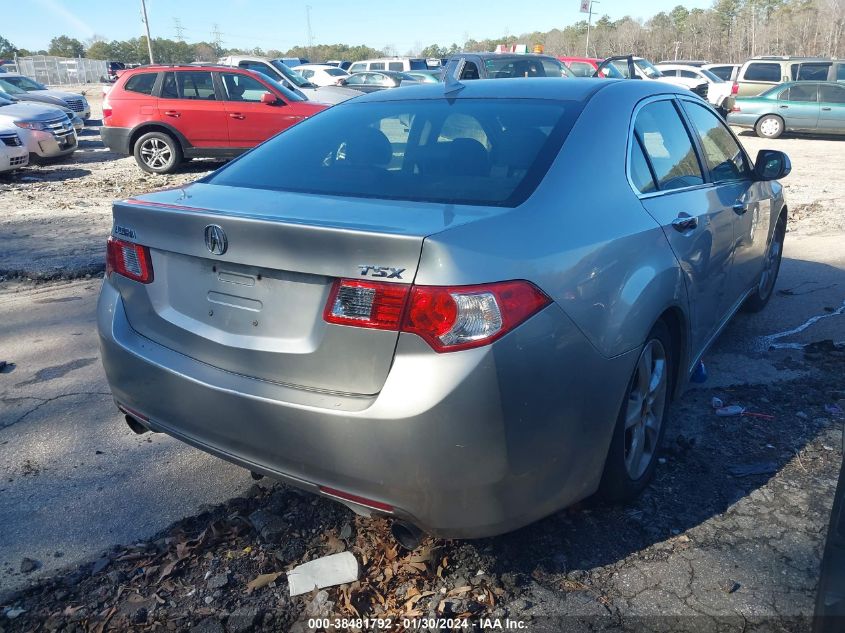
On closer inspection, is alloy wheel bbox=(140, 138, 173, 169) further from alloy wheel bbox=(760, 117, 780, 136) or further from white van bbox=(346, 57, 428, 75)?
white van bbox=(346, 57, 428, 75)

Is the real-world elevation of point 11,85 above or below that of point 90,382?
above

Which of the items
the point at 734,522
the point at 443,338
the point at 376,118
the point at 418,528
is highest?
the point at 376,118

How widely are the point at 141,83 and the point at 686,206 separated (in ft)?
38.3

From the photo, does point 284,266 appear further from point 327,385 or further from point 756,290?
point 756,290

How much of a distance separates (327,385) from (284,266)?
0.39 m

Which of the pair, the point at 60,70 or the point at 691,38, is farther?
the point at 691,38

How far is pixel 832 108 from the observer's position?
703 inches

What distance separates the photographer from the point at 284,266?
2174mm

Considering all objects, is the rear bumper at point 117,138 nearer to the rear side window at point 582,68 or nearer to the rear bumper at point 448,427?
the rear bumper at point 448,427

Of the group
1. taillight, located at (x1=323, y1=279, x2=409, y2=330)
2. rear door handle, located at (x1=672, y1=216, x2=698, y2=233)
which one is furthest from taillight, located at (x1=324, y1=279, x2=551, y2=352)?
rear door handle, located at (x1=672, y1=216, x2=698, y2=233)

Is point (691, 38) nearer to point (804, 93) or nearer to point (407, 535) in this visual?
point (804, 93)

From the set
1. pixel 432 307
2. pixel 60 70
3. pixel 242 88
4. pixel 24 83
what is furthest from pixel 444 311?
pixel 60 70

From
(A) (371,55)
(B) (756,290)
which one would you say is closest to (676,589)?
(B) (756,290)

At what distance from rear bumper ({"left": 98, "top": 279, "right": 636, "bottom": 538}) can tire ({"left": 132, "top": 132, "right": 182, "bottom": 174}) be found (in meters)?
10.8
